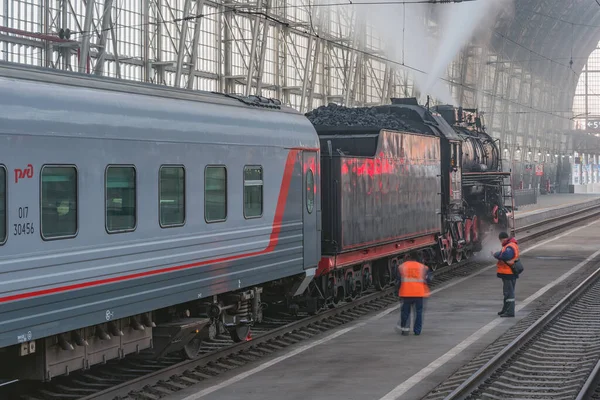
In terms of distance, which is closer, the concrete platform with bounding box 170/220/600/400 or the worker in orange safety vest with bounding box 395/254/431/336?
the concrete platform with bounding box 170/220/600/400

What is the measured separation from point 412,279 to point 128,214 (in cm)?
626

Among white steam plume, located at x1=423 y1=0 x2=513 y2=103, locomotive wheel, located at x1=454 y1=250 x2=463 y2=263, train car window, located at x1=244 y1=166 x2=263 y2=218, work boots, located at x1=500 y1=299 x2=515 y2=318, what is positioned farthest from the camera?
white steam plume, located at x1=423 y1=0 x2=513 y2=103

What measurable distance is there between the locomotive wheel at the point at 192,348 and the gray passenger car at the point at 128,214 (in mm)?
58

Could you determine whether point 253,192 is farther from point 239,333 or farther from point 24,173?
point 24,173

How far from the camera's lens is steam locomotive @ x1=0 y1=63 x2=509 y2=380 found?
954 centimetres

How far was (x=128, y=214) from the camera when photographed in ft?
36.2

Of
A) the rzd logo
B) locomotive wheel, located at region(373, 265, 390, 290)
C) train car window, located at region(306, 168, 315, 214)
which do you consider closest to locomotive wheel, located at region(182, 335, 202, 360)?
train car window, located at region(306, 168, 315, 214)

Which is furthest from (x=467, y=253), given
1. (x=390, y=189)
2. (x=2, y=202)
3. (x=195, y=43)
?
(x=2, y=202)

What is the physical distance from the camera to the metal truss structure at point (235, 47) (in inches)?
1177

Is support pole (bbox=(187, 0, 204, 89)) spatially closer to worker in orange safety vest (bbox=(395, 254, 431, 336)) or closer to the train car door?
the train car door

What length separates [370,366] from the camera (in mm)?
13625

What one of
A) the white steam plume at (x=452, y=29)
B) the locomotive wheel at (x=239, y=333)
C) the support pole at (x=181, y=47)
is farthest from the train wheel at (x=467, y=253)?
the locomotive wheel at (x=239, y=333)

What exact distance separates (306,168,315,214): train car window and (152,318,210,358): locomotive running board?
3667 mm

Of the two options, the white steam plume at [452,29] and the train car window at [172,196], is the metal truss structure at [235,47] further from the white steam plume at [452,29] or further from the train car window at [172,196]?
the train car window at [172,196]
